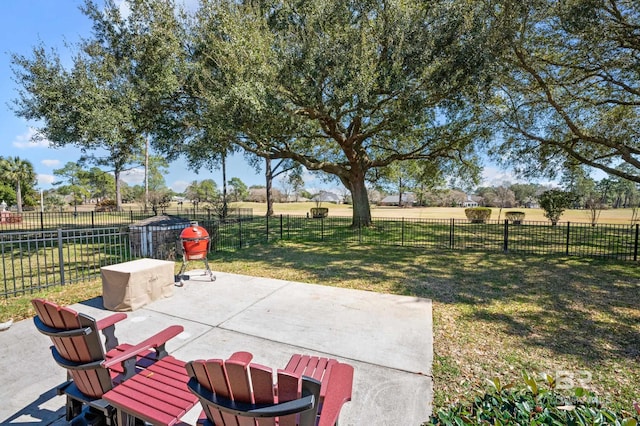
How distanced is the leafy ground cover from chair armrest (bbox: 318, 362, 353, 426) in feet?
4.20

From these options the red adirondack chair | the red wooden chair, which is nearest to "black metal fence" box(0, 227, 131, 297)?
the red wooden chair

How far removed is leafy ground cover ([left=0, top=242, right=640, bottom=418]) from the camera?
3.31 meters

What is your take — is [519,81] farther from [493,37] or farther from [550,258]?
[550,258]

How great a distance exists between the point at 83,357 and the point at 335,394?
5.61 ft

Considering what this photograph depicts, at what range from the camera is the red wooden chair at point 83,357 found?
200 cm

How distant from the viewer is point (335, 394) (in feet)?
6.19

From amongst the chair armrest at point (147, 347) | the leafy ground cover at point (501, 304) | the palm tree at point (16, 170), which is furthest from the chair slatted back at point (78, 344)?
the palm tree at point (16, 170)

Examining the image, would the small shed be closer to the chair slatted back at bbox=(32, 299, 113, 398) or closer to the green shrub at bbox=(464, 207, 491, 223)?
the chair slatted back at bbox=(32, 299, 113, 398)

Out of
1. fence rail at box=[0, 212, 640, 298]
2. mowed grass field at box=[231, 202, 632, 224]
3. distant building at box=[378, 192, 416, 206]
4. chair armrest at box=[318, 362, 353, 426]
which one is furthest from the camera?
distant building at box=[378, 192, 416, 206]

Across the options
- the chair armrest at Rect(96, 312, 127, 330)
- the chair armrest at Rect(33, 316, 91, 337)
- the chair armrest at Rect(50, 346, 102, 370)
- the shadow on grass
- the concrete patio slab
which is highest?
the chair armrest at Rect(33, 316, 91, 337)

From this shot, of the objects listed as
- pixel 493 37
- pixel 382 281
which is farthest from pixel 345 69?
pixel 382 281

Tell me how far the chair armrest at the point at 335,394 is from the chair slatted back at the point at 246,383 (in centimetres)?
44

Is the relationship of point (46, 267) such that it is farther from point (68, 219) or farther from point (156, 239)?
point (68, 219)

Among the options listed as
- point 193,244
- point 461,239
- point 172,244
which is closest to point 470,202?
point 461,239
